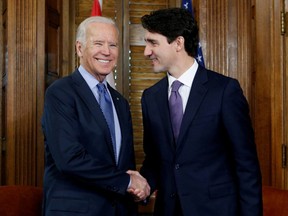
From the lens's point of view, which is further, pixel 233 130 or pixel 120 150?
pixel 120 150

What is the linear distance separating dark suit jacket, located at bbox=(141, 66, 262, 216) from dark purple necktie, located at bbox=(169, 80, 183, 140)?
0.03m

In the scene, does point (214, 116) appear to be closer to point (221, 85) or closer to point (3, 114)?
point (221, 85)

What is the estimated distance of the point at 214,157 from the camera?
179 cm

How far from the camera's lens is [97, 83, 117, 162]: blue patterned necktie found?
6.17 feet

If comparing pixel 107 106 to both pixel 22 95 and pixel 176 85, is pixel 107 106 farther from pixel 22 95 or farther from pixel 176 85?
pixel 22 95

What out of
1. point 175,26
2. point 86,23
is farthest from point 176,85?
point 86,23

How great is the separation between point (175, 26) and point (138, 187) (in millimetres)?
668

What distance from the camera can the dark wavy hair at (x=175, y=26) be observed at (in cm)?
192

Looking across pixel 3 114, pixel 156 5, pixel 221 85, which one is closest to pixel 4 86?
pixel 3 114

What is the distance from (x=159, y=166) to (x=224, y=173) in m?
0.27

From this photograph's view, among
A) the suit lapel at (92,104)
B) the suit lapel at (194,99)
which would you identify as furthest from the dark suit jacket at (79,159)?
the suit lapel at (194,99)

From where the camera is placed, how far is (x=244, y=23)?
338cm

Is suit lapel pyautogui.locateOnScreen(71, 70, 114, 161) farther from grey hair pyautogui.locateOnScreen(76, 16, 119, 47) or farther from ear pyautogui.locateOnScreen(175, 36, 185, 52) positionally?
ear pyautogui.locateOnScreen(175, 36, 185, 52)

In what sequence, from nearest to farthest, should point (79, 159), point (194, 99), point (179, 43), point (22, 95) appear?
point (79, 159) < point (194, 99) < point (179, 43) < point (22, 95)
